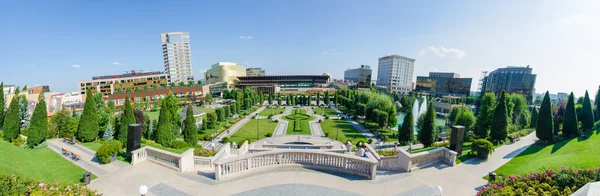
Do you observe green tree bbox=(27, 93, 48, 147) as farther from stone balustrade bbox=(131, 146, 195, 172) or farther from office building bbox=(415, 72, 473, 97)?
office building bbox=(415, 72, 473, 97)

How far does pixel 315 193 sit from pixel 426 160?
695cm

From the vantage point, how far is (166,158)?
38.3 ft

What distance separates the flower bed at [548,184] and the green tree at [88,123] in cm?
2621

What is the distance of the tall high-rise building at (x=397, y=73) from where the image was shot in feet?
427

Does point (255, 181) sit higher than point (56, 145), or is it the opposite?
point (255, 181)

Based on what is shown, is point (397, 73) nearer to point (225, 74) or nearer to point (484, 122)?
point (225, 74)

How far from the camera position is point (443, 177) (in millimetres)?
10609

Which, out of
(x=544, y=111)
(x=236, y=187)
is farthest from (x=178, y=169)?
(x=544, y=111)

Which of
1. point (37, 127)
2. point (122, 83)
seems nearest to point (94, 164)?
point (37, 127)

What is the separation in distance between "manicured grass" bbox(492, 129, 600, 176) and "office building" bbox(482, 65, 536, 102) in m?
85.9

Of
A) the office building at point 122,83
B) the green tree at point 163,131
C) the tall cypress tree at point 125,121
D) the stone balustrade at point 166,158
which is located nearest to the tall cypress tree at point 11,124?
the tall cypress tree at point 125,121

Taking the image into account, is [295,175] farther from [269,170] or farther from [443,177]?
[443,177]

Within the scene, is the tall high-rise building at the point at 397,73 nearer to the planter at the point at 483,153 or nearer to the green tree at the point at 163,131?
the planter at the point at 483,153

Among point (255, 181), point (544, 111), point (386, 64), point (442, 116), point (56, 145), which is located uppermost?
point (386, 64)
